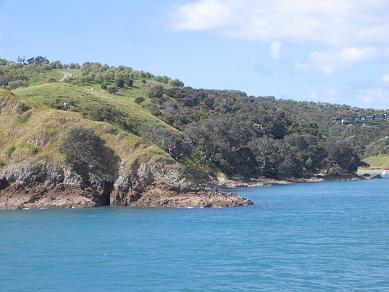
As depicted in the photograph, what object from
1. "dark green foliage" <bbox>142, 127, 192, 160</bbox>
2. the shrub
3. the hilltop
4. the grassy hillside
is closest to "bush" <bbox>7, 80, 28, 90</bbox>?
the hilltop

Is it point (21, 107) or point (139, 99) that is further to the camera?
point (139, 99)

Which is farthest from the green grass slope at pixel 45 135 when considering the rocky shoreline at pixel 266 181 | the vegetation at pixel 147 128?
the rocky shoreline at pixel 266 181

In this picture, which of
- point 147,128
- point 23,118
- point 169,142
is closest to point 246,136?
point 147,128

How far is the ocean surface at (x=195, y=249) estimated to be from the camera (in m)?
37.1

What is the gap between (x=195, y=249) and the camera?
1848 inches

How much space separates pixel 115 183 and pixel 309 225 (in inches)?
1040

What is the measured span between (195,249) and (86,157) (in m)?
35.5

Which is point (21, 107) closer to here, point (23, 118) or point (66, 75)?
point (23, 118)

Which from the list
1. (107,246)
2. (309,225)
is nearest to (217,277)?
(107,246)

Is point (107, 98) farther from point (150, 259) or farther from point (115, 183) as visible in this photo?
point (150, 259)

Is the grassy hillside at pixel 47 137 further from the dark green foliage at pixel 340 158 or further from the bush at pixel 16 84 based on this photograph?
the dark green foliage at pixel 340 158

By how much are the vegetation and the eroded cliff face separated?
1.90 m

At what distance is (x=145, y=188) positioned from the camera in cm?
7781

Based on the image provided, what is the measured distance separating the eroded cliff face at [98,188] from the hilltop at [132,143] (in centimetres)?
11
